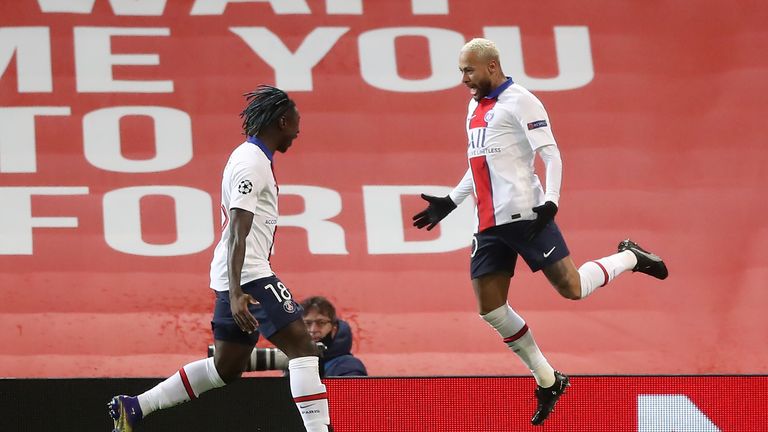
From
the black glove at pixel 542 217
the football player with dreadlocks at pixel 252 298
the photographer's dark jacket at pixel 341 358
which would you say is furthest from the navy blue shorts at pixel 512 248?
the photographer's dark jacket at pixel 341 358

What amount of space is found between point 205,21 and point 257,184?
11.6 feet

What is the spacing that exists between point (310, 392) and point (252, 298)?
43 centimetres

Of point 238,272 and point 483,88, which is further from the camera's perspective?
point 483,88

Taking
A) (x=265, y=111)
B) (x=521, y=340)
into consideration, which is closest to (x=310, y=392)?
(x=521, y=340)

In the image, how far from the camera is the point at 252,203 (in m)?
4.31

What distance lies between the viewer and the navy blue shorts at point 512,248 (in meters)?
4.60

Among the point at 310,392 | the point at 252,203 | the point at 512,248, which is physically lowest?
the point at 310,392

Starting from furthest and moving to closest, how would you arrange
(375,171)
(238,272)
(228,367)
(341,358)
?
(375,171), (341,358), (228,367), (238,272)

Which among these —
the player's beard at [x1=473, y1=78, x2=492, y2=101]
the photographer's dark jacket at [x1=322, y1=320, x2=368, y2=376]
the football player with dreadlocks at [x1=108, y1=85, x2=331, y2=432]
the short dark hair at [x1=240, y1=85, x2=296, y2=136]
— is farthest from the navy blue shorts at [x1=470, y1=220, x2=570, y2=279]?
the photographer's dark jacket at [x1=322, y1=320, x2=368, y2=376]

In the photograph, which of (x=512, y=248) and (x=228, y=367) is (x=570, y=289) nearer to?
(x=512, y=248)

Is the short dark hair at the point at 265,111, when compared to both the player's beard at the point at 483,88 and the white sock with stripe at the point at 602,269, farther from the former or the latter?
the white sock with stripe at the point at 602,269

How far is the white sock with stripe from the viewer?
15.6ft

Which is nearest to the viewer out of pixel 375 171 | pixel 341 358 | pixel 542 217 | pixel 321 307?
pixel 542 217

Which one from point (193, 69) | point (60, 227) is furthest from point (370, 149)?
point (60, 227)
